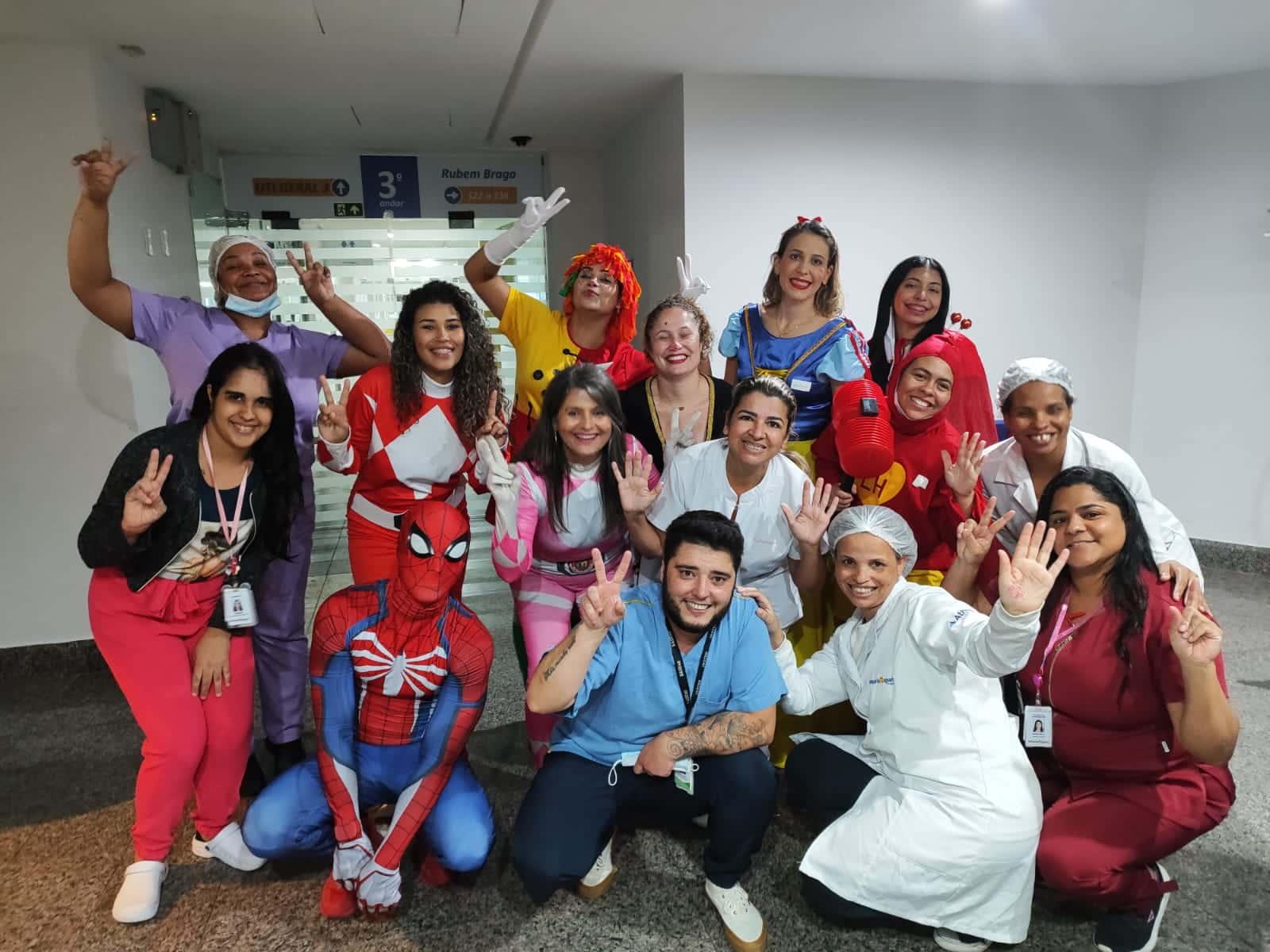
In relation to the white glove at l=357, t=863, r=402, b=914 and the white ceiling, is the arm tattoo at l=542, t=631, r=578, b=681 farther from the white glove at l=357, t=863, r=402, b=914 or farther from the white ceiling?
the white ceiling

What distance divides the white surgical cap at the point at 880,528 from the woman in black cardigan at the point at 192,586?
1.55 m

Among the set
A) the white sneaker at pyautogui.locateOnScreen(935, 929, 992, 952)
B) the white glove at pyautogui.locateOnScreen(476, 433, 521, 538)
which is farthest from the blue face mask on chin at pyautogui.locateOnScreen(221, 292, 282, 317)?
the white sneaker at pyautogui.locateOnScreen(935, 929, 992, 952)

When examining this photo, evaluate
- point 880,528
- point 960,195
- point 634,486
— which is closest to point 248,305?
point 634,486

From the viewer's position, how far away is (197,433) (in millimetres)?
2148

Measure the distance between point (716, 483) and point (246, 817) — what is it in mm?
1529

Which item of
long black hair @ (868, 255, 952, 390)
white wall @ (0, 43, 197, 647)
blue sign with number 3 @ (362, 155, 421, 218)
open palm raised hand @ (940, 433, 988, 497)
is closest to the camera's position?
open palm raised hand @ (940, 433, 988, 497)

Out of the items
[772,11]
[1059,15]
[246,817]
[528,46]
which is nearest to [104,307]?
[246,817]

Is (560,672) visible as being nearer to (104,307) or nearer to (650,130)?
(104,307)

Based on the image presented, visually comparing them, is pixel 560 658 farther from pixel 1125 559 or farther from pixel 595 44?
pixel 595 44

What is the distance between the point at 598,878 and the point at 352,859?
62cm

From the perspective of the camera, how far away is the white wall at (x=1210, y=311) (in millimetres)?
4535

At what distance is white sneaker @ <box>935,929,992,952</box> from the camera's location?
1904 mm

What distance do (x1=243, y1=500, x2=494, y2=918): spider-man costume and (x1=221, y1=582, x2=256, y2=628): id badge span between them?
0.25m

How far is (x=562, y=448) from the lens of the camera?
7.89 feet
